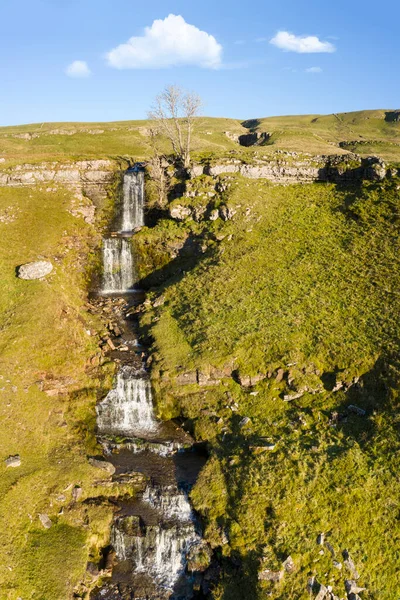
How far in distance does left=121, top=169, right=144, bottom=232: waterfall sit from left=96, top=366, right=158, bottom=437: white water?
29.5 meters

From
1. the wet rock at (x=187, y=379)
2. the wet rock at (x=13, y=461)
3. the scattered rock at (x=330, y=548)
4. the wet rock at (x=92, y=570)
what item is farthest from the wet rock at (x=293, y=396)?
the wet rock at (x=13, y=461)

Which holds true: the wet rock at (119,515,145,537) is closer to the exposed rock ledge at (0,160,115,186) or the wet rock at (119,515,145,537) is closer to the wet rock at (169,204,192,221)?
the wet rock at (169,204,192,221)

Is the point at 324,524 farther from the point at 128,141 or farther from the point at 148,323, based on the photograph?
the point at 128,141

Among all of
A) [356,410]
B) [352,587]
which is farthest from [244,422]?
[352,587]

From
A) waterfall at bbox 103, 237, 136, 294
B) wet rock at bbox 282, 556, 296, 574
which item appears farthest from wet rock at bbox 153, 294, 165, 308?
wet rock at bbox 282, 556, 296, 574

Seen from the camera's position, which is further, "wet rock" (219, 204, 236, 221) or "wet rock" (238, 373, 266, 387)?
"wet rock" (219, 204, 236, 221)

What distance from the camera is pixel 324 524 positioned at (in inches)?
733

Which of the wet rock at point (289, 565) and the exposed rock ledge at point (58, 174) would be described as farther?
the exposed rock ledge at point (58, 174)

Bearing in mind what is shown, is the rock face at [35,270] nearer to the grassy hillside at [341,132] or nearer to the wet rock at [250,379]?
the wet rock at [250,379]

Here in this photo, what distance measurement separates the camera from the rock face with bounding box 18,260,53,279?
128 ft

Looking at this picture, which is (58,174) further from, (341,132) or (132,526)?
(341,132)

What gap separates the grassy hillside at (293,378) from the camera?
60.0 feet

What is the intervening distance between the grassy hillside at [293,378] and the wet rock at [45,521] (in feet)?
25.5

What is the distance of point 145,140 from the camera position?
307ft
